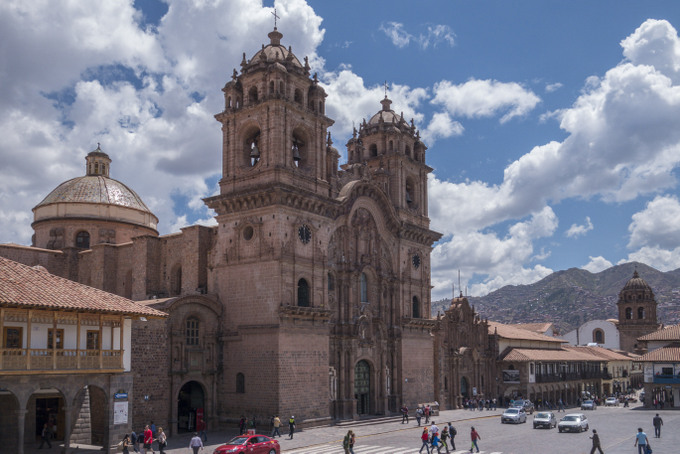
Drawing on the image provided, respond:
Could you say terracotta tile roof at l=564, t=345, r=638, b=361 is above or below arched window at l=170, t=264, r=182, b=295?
below

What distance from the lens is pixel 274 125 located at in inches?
1741

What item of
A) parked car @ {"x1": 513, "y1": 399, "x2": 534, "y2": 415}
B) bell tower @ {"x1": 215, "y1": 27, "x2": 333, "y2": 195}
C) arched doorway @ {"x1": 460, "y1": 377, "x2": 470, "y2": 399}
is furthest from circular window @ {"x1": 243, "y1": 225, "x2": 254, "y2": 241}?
arched doorway @ {"x1": 460, "y1": 377, "x2": 470, "y2": 399}

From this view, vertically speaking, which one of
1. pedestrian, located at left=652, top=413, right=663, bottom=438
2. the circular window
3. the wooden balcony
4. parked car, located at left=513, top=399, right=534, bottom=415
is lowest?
parked car, located at left=513, top=399, right=534, bottom=415

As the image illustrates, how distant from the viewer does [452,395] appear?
6166 cm

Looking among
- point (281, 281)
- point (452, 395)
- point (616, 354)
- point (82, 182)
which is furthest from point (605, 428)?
point (616, 354)

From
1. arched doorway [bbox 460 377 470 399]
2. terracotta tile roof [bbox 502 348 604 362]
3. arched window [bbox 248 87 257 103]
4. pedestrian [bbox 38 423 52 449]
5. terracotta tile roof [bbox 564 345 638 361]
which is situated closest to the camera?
pedestrian [bbox 38 423 52 449]

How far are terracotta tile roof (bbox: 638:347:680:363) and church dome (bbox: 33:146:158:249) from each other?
4811 cm

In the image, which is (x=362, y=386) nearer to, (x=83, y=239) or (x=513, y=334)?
(x=83, y=239)

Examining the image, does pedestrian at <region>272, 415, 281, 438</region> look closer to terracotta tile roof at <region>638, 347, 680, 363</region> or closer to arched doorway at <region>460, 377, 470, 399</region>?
arched doorway at <region>460, 377, 470, 399</region>

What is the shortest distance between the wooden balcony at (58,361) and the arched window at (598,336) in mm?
93796

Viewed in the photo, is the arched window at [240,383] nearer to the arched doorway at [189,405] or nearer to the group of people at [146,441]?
the arched doorway at [189,405]

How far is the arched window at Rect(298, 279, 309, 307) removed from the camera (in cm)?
4437

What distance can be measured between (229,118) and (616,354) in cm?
7027

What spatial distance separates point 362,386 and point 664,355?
32.9 metres
